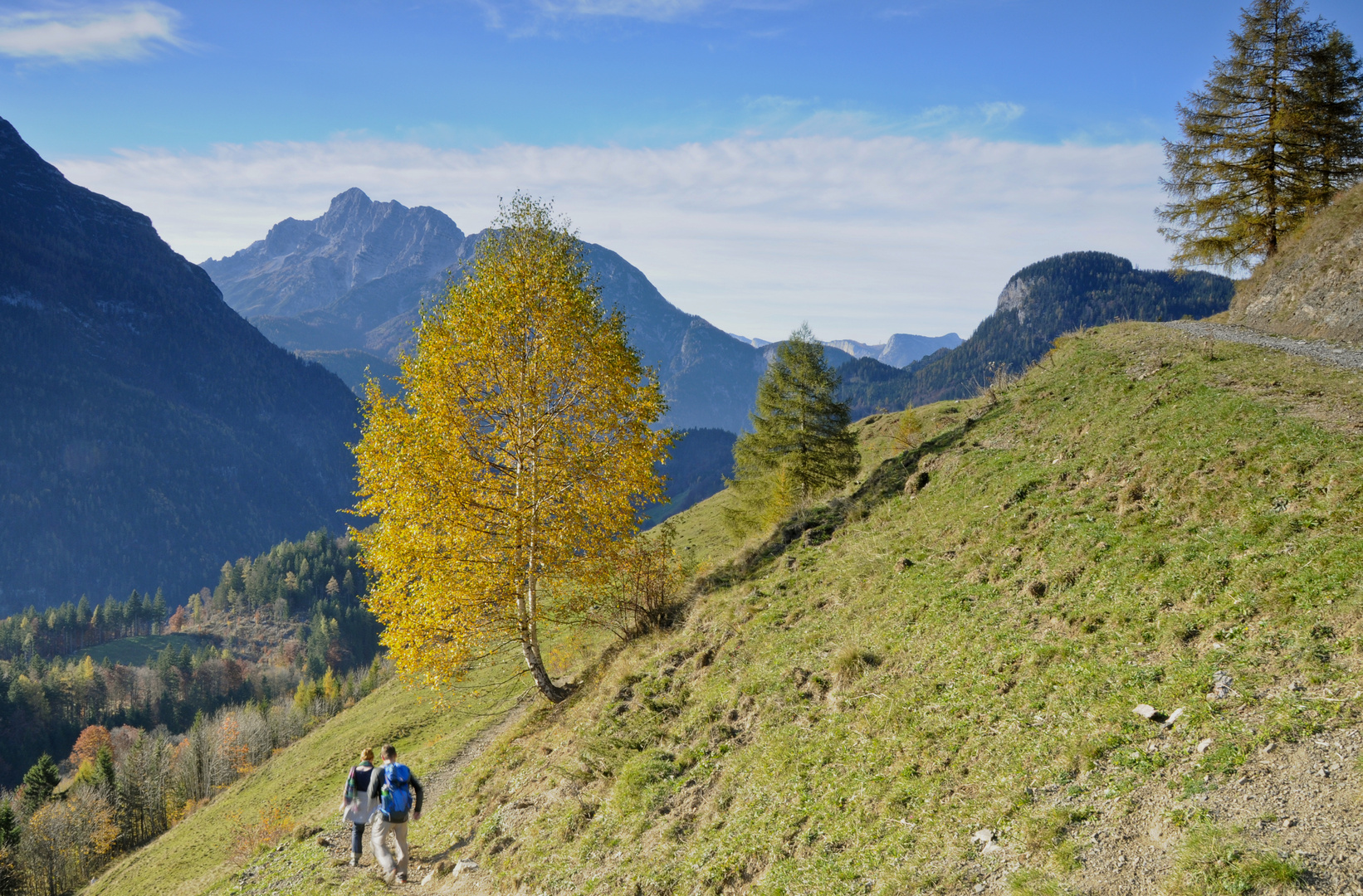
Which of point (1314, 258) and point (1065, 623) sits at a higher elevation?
point (1314, 258)

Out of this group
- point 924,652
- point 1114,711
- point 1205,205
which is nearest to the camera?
point 1114,711

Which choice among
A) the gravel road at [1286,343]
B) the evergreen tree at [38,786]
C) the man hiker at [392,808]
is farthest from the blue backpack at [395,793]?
the evergreen tree at [38,786]

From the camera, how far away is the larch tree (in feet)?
61.8

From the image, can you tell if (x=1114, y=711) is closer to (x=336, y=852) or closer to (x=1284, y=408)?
(x=1284, y=408)

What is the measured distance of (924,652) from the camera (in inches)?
489

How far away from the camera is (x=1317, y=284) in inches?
1150

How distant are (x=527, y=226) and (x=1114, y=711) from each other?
65.8 feet

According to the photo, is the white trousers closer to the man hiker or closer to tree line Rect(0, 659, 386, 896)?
the man hiker

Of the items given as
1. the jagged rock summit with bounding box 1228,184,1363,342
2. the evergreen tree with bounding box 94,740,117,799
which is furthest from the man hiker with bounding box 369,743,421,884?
the evergreen tree with bounding box 94,740,117,799

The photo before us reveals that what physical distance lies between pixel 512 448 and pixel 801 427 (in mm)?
24423

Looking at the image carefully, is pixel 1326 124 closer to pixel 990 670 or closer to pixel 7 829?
pixel 990 670

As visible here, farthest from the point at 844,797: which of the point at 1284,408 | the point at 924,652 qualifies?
the point at 1284,408

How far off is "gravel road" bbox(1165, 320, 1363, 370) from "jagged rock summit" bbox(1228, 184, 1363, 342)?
1.54m

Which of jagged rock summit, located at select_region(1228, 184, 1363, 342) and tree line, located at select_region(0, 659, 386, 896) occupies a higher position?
jagged rock summit, located at select_region(1228, 184, 1363, 342)
